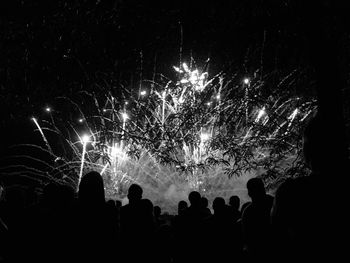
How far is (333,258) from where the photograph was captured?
195 centimetres

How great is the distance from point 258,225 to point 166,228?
60.8 inches

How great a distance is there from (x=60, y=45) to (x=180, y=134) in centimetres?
589

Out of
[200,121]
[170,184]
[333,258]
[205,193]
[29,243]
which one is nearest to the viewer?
[333,258]

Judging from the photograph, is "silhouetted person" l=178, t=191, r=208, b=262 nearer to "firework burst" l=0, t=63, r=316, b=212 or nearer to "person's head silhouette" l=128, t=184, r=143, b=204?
"person's head silhouette" l=128, t=184, r=143, b=204

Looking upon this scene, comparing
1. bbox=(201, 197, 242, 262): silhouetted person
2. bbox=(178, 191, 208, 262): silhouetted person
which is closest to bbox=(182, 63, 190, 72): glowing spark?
bbox=(178, 191, 208, 262): silhouetted person

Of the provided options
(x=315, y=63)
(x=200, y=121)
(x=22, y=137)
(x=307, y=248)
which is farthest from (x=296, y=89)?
(x=22, y=137)

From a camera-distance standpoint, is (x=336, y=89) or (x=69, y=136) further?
(x=69, y=136)

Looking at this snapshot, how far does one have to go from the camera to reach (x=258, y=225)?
400 cm

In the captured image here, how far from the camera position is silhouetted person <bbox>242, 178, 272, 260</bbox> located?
3959mm

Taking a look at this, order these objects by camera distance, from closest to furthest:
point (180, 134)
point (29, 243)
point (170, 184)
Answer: point (29, 243) < point (180, 134) < point (170, 184)

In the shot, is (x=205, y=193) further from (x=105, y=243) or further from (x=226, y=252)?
(x=105, y=243)

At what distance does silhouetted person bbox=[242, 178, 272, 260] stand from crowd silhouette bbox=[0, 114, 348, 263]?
10 mm

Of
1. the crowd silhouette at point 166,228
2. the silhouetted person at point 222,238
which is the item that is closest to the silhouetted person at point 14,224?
the crowd silhouette at point 166,228

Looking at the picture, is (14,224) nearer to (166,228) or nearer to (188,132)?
(166,228)
